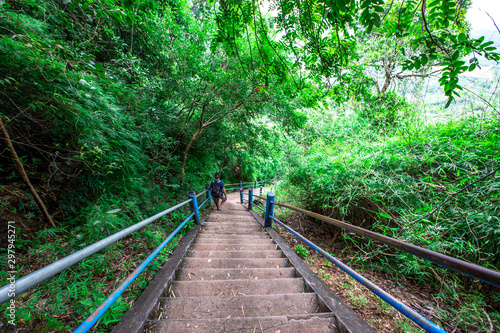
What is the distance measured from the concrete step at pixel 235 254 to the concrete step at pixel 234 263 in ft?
0.54

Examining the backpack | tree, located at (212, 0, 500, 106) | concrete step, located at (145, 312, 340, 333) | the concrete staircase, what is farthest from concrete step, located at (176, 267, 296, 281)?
the backpack

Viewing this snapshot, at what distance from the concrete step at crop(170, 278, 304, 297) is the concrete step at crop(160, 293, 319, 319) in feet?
0.60

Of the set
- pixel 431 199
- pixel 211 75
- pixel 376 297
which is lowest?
pixel 376 297

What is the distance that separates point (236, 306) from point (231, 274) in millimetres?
552

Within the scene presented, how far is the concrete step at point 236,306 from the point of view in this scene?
1366mm

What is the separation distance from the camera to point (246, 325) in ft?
3.99

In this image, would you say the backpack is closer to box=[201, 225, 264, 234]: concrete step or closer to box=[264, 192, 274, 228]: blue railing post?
box=[201, 225, 264, 234]: concrete step

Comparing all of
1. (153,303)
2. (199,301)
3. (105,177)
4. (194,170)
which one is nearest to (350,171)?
(199,301)

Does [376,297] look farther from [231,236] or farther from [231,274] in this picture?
[231,236]

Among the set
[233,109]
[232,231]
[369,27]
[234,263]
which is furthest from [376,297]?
[233,109]

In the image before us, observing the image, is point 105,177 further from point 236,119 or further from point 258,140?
point 258,140

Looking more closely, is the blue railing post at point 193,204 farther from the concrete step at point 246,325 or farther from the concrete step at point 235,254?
the concrete step at point 246,325

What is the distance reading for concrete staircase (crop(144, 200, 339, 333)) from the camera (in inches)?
47.9

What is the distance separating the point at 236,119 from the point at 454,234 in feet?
16.7
